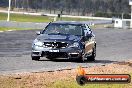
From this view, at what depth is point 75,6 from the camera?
6442 inches

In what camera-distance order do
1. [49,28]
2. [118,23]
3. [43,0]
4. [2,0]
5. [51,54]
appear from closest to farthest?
[51,54]
[49,28]
[118,23]
[2,0]
[43,0]

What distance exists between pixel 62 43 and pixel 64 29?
4.26 feet

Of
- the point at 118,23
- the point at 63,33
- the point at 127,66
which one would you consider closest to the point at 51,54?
the point at 63,33

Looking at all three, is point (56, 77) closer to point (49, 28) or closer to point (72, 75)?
point (72, 75)

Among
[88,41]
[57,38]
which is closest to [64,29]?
[88,41]

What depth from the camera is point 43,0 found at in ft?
568

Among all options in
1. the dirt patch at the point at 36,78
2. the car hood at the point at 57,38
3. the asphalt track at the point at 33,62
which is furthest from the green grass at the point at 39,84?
the car hood at the point at 57,38

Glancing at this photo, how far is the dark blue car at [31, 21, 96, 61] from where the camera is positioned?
17.9m

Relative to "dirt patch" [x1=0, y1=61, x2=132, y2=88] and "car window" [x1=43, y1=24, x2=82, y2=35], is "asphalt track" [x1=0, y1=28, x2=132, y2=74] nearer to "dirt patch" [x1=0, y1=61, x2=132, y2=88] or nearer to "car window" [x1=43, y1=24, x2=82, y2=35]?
"car window" [x1=43, y1=24, x2=82, y2=35]

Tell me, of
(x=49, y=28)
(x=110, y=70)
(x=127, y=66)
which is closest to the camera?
(x=110, y=70)

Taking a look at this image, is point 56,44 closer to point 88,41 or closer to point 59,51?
point 59,51

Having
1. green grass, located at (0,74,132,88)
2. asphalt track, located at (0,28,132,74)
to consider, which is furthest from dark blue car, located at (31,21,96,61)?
green grass, located at (0,74,132,88)

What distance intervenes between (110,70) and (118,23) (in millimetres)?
78947

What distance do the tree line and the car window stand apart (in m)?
129
